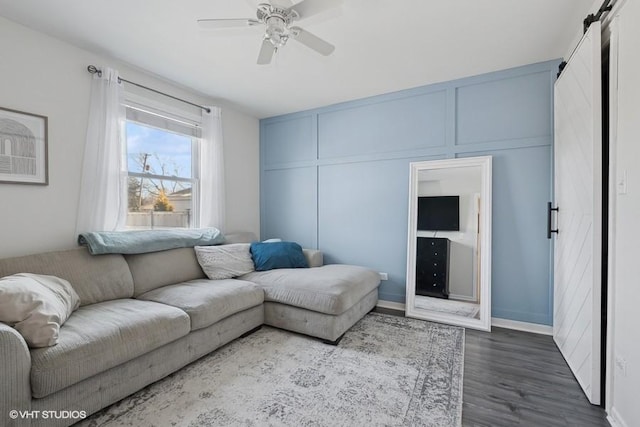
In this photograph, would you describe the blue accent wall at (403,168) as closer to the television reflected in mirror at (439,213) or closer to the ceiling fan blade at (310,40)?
the television reflected in mirror at (439,213)

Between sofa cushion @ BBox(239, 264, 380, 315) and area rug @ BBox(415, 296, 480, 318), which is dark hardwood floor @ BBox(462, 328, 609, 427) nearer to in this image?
area rug @ BBox(415, 296, 480, 318)

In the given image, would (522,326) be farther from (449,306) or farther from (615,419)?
(615,419)

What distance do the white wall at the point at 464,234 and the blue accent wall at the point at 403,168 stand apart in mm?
185

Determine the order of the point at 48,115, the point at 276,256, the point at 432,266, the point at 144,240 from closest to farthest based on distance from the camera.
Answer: the point at 48,115, the point at 144,240, the point at 432,266, the point at 276,256

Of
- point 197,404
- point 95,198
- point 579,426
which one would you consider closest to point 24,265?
point 95,198

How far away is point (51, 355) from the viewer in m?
1.49

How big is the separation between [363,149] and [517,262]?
2.06 m

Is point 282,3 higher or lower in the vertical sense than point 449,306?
higher

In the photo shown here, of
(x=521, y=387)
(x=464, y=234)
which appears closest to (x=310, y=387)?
(x=521, y=387)

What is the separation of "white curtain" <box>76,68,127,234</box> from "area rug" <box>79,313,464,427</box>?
1565 mm

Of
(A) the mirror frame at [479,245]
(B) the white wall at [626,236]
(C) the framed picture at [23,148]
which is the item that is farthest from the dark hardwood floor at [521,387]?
(C) the framed picture at [23,148]

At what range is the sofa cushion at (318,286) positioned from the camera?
8.55ft

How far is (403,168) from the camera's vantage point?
3494mm

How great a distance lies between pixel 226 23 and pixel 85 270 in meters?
2.12
